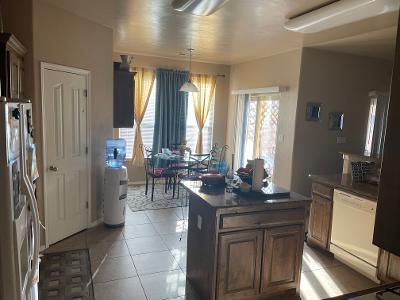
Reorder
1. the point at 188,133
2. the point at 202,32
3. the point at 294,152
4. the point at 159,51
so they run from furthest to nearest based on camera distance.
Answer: the point at 188,133, the point at 159,51, the point at 294,152, the point at 202,32

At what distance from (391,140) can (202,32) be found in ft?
12.2

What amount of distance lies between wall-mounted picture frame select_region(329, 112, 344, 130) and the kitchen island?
9.17 feet

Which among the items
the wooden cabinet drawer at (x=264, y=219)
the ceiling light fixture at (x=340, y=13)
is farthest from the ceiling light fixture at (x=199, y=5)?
the wooden cabinet drawer at (x=264, y=219)

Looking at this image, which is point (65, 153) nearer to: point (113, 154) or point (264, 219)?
point (113, 154)

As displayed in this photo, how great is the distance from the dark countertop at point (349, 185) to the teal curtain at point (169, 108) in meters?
3.59

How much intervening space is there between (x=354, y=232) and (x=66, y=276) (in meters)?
3.06

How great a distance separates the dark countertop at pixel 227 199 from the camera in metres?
2.46

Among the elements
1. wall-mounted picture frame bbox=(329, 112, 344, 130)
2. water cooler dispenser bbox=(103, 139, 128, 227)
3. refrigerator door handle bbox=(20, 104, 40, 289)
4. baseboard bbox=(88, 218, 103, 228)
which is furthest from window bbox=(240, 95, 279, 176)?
refrigerator door handle bbox=(20, 104, 40, 289)

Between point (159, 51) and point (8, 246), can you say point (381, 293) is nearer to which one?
point (8, 246)

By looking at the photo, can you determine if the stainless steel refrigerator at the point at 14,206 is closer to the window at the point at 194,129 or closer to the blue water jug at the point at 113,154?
the blue water jug at the point at 113,154

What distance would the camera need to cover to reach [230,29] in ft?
13.1

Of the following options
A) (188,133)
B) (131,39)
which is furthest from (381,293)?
(188,133)

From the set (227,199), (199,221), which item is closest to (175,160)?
(199,221)

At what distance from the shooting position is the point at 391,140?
2.98 feet
